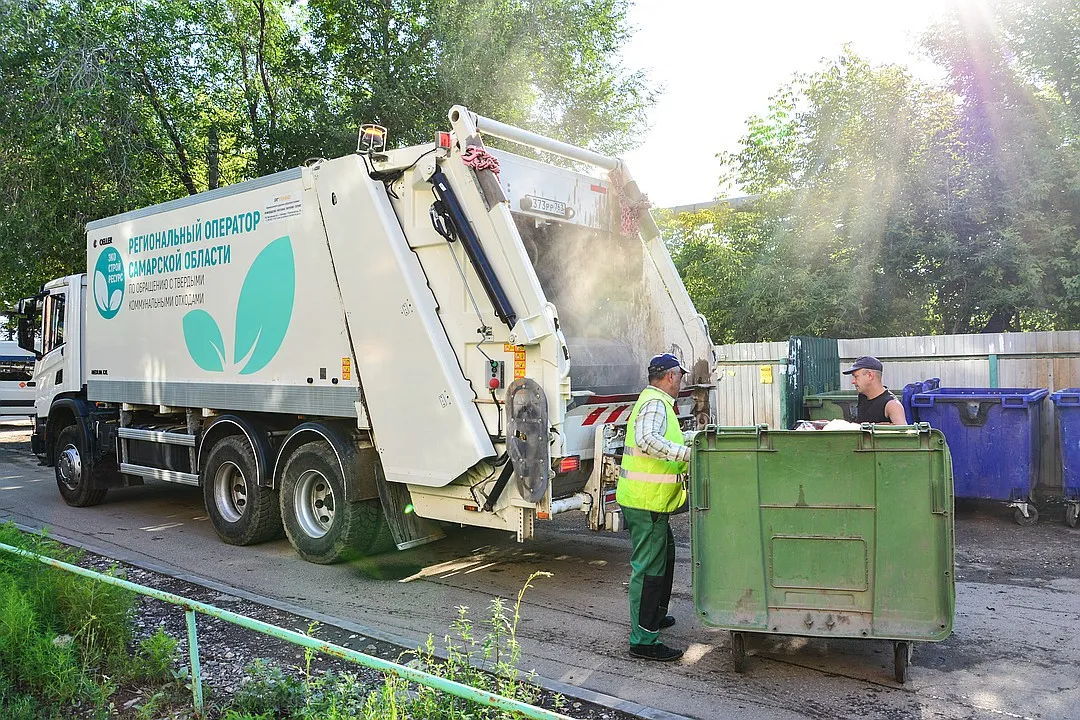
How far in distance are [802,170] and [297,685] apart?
14501mm

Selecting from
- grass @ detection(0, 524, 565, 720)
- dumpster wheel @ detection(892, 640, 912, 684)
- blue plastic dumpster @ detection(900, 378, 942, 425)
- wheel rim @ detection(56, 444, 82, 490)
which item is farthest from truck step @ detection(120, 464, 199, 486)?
blue plastic dumpster @ detection(900, 378, 942, 425)

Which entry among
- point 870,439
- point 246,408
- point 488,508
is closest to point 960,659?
point 870,439

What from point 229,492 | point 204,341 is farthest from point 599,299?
point 229,492

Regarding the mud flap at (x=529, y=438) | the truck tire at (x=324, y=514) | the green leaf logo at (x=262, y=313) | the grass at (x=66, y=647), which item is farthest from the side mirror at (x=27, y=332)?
the mud flap at (x=529, y=438)

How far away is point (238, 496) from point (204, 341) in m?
1.34

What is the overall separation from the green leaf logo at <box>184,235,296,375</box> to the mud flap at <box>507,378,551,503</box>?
7.33ft

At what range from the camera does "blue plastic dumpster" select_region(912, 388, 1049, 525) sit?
7.50 meters

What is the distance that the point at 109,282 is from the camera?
27.7ft

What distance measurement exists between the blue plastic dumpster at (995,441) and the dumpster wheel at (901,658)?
437 cm

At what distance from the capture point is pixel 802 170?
15820 millimetres

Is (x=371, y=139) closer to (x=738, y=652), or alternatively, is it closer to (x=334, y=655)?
(x=334, y=655)

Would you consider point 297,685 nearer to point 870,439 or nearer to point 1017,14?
point 870,439

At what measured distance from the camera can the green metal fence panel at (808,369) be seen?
1065 centimetres

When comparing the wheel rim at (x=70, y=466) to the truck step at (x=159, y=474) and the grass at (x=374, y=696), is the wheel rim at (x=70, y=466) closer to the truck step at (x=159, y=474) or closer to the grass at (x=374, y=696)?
the truck step at (x=159, y=474)
